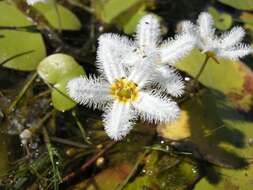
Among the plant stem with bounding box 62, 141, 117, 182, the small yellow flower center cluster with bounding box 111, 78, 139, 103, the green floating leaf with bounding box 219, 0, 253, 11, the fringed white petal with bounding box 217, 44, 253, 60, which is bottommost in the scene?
the plant stem with bounding box 62, 141, 117, 182

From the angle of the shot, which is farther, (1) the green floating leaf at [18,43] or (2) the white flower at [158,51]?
(1) the green floating leaf at [18,43]

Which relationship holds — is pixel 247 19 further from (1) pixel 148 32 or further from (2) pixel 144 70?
(2) pixel 144 70

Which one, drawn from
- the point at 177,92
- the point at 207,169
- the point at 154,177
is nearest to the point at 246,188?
the point at 207,169

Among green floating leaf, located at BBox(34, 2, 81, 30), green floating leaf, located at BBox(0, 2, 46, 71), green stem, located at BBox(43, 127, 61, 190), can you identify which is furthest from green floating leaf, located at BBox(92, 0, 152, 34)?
green stem, located at BBox(43, 127, 61, 190)

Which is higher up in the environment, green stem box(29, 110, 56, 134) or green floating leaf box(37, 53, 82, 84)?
green floating leaf box(37, 53, 82, 84)

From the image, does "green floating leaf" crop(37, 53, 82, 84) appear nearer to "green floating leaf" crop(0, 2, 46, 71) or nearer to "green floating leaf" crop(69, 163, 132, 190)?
"green floating leaf" crop(0, 2, 46, 71)

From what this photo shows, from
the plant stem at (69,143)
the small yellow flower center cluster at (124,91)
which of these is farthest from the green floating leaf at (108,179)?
the small yellow flower center cluster at (124,91)

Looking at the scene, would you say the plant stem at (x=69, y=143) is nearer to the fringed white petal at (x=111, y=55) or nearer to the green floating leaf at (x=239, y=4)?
the fringed white petal at (x=111, y=55)
